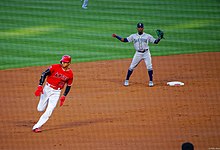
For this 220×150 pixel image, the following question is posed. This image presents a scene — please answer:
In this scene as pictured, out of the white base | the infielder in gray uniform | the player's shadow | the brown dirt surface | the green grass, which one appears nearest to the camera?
the brown dirt surface

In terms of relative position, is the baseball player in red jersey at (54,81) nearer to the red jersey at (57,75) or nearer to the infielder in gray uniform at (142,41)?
the red jersey at (57,75)

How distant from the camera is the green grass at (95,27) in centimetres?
2162

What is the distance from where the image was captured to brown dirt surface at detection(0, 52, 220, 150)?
11.5 meters

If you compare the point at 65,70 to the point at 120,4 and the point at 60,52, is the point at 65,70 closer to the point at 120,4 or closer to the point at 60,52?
the point at 60,52

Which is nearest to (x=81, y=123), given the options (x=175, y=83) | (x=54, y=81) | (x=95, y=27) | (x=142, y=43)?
(x=54, y=81)

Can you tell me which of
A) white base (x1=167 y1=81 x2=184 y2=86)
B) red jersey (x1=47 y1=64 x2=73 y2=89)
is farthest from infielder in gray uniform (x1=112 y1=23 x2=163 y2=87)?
red jersey (x1=47 y1=64 x2=73 y2=89)

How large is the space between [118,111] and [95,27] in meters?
12.9

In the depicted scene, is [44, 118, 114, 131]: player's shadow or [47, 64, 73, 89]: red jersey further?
[44, 118, 114, 131]: player's shadow

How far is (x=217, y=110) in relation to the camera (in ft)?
45.0

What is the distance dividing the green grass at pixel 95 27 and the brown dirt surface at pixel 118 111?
97.5 inches

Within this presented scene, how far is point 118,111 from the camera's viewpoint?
13844mm

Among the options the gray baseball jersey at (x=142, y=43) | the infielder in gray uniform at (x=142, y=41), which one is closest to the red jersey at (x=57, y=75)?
the infielder in gray uniform at (x=142, y=41)

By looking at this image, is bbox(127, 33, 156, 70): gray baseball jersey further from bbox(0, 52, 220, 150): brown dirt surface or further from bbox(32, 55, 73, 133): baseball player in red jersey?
bbox(32, 55, 73, 133): baseball player in red jersey

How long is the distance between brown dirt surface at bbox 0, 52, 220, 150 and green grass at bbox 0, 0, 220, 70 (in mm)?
2477
